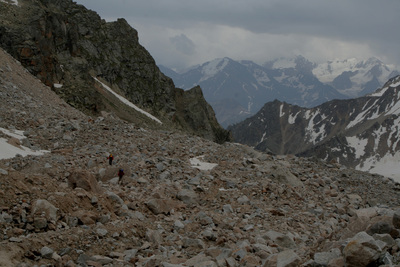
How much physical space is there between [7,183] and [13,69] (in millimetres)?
33308

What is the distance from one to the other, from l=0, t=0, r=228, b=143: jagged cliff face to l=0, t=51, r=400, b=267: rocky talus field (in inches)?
782

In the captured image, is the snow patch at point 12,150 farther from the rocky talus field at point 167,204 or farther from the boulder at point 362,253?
the boulder at point 362,253

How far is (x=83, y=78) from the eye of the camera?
211ft

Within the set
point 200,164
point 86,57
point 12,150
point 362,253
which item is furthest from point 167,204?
point 86,57

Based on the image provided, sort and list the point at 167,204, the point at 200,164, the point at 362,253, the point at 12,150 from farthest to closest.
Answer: the point at 200,164 < the point at 12,150 < the point at 167,204 < the point at 362,253

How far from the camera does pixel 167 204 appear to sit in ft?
51.4

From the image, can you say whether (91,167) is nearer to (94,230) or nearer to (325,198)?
(94,230)

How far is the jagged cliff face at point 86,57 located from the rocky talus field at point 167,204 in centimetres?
1986

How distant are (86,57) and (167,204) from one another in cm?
7255

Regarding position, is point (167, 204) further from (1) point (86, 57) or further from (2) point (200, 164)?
(1) point (86, 57)

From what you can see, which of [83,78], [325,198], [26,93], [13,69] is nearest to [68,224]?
[325,198]

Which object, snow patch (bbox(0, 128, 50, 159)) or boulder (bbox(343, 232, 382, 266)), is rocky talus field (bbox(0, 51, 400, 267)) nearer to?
boulder (bbox(343, 232, 382, 266))

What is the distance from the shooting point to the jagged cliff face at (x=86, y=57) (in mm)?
50094

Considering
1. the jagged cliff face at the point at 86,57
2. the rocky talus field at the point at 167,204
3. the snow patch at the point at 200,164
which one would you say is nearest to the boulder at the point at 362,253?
the rocky talus field at the point at 167,204
